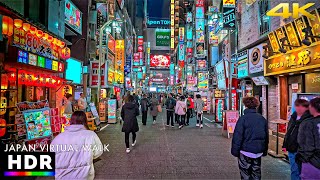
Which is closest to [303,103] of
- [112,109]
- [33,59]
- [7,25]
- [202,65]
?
[7,25]

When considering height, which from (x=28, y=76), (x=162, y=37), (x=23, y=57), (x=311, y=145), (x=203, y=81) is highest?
(x=162, y=37)

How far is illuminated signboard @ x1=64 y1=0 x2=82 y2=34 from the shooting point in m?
17.1

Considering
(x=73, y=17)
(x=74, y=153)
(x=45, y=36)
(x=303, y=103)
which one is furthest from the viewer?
(x=73, y=17)

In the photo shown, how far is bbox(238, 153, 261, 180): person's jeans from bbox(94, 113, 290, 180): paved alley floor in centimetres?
172

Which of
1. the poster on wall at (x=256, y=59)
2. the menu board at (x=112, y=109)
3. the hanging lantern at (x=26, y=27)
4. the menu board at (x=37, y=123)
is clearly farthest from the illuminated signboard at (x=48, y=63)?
the poster on wall at (x=256, y=59)

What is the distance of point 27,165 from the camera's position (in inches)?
230

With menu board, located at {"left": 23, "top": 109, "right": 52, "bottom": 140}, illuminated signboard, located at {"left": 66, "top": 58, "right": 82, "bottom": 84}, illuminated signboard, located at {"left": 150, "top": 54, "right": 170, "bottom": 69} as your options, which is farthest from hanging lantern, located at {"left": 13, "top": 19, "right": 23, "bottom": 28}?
illuminated signboard, located at {"left": 150, "top": 54, "right": 170, "bottom": 69}

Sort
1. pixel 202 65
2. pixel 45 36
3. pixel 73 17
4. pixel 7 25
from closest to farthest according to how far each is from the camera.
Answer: pixel 7 25, pixel 45 36, pixel 73 17, pixel 202 65

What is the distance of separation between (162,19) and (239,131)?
10957 centimetres

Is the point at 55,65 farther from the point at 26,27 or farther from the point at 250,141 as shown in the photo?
the point at 250,141

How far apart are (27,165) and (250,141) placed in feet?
15.2

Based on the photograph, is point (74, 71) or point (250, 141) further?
point (74, 71)

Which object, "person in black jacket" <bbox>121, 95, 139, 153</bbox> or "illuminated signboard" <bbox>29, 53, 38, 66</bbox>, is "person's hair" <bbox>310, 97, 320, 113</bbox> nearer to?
"person in black jacket" <bbox>121, 95, 139, 153</bbox>

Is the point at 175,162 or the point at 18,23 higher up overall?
the point at 18,23
